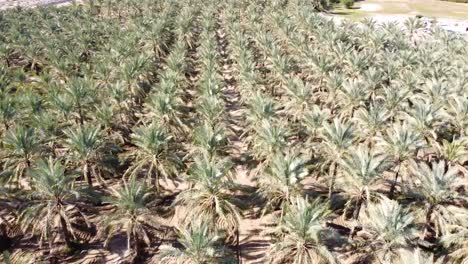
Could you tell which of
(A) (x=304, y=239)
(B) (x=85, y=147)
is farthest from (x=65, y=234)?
(A) (x=304, y=239)

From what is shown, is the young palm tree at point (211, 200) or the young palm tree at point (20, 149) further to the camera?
the young palm tree at point (20, 149)

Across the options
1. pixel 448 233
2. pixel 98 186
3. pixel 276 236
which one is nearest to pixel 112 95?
pixel 98 186

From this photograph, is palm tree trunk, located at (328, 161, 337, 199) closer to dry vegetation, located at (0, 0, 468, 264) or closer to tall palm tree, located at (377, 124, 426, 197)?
dry vegetation, located at (0, 0, 468, 264)

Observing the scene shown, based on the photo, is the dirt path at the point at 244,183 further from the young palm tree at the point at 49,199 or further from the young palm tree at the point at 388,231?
the young palm tree at the point at 49,199

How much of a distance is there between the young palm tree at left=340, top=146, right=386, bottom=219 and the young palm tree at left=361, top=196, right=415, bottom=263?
244 cm

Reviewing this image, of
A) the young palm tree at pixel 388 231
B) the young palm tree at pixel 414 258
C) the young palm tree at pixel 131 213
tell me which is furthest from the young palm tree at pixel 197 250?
the young palm tree at pixel 414 258

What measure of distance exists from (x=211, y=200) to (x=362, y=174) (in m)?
11.1

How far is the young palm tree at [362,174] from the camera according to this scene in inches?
1183

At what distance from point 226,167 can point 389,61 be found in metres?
34.5

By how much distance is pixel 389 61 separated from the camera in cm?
5659

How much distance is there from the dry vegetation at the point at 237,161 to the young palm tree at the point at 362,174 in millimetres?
135

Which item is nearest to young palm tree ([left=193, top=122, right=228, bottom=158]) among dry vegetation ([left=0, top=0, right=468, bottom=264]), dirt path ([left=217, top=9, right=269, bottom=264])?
dry vegetation ([left=0, top=0, right=468, bottom=264])

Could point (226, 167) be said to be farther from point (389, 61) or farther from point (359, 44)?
point (359, 44)

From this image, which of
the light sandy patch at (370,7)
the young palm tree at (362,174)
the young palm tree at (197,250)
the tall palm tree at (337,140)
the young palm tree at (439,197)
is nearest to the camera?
the young palm tree at (197,250)
